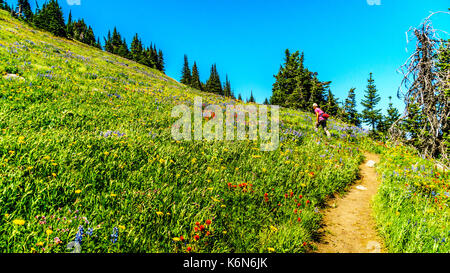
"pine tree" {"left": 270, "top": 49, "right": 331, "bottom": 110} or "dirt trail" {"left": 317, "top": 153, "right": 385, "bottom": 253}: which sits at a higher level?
"pine tree" {"left": 270, "top": 49, "right": 331, "bottom": 110}

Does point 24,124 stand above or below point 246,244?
above

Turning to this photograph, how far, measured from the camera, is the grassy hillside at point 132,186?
8.71ft

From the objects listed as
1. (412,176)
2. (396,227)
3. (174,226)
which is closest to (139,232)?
(174,226)

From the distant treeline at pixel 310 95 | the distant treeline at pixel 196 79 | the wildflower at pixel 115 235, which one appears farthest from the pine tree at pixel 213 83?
the wildflower at pixel 115 235

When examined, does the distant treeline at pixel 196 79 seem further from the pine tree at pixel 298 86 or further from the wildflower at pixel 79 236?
the wildflower at pixel 79 236

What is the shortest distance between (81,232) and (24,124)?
399 centimetres

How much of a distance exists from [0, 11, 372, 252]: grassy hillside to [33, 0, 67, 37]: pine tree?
72515 mm

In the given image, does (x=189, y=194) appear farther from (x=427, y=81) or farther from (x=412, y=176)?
(x=427, y=81)

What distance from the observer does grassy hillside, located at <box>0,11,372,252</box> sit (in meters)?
2.66

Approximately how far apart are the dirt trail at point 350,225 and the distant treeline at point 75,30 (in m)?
80.9

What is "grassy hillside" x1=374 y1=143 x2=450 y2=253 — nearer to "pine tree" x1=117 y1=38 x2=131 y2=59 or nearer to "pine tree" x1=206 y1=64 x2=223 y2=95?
"pine tree" x1=206 y1=64 x2=223 y2=95

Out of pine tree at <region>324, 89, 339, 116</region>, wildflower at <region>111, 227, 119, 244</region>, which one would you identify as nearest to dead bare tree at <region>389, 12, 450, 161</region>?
wildflower at <region>111, 227, 119, 244</region>

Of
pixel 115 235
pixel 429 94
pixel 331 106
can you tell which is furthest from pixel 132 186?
pixel 331 106

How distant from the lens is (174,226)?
3238mm
